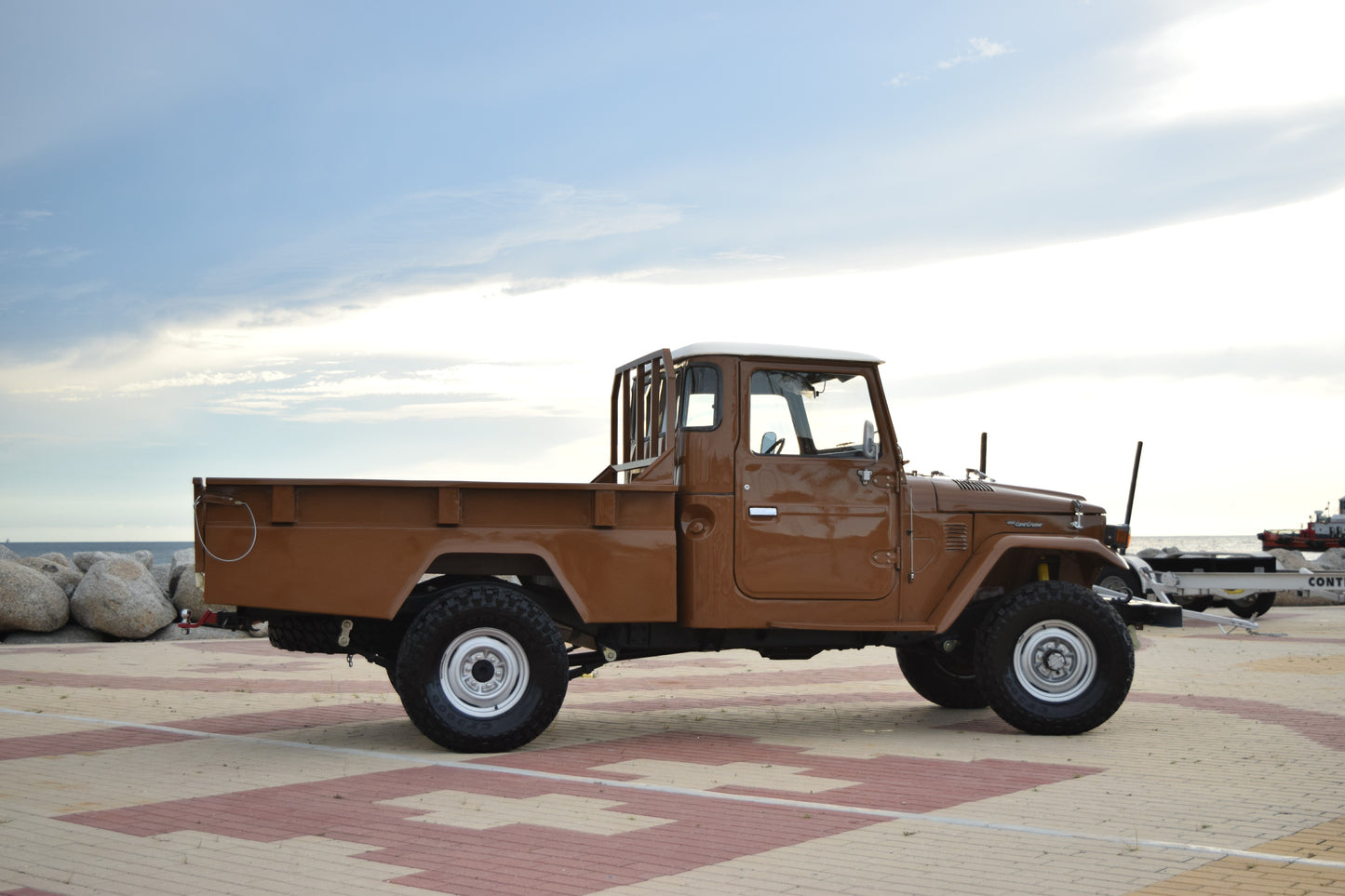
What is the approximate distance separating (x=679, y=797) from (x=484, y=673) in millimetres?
1885

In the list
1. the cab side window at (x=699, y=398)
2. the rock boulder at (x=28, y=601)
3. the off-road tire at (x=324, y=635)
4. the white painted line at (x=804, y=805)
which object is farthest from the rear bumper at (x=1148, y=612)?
the rock boulder at (x=28, y=601)

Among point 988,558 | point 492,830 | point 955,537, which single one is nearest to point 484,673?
point 492,830

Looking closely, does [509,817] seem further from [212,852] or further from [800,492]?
[800,492]

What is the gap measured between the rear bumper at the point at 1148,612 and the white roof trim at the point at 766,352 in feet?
9.75

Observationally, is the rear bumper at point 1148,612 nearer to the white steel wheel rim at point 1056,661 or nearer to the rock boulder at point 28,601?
the white steel wheel rim at point 1056,661

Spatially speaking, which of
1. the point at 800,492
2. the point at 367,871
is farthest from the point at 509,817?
the point at 800,492

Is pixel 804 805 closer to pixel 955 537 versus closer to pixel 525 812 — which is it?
pixel 525 812

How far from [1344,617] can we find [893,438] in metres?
18.4

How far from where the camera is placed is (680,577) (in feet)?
28.0

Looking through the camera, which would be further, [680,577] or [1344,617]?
[1344,617]

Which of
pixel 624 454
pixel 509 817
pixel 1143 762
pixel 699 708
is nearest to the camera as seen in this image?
pixel 509 817

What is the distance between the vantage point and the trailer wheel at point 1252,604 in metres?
23.1

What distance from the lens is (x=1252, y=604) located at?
23219 millimetres

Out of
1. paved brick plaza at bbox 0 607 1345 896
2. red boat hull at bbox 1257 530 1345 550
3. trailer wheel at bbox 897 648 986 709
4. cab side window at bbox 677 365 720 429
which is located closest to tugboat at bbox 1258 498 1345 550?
red boat hull at bbox 1257 530 1345 550
